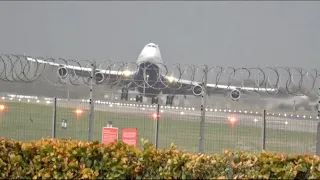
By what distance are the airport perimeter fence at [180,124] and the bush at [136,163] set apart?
4.32 meters

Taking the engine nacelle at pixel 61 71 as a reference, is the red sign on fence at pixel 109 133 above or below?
below

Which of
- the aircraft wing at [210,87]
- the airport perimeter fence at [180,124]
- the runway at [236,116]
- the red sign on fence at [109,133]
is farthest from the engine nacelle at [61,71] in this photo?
the red sign on fence at [109,133]

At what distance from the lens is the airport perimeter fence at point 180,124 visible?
500 inches

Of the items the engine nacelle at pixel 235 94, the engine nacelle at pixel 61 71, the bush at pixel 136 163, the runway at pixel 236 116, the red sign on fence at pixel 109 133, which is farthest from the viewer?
the engine nacelle at pixel 235 94

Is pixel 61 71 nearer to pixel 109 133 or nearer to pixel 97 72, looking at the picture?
pixel 97 72

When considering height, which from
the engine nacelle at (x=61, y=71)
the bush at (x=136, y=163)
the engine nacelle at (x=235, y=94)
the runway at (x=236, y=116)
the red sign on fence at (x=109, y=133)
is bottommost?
the bush at (x=136, y=163)

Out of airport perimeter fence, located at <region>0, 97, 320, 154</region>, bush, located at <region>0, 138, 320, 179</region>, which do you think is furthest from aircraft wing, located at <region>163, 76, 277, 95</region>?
bush, located at <region>0, 138, 320, 179</region>

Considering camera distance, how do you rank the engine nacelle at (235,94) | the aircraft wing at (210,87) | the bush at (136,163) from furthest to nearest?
the engine nacelle at (235,94), the aircraft wing at (210,87), the bush at (136,163)

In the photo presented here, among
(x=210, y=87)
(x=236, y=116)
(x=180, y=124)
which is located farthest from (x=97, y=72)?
(x=210, y=87)

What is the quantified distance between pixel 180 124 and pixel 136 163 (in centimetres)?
698

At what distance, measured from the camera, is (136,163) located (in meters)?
6.76

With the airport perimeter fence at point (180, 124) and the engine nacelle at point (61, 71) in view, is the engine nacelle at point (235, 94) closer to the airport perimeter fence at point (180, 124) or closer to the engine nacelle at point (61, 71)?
the engine nacelle at point (61, 71)

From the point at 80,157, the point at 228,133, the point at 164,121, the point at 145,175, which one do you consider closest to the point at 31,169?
the point at 80,157

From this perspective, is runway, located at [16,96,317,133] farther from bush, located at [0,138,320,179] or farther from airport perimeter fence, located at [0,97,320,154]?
bush, located at [0,138,320,179]
